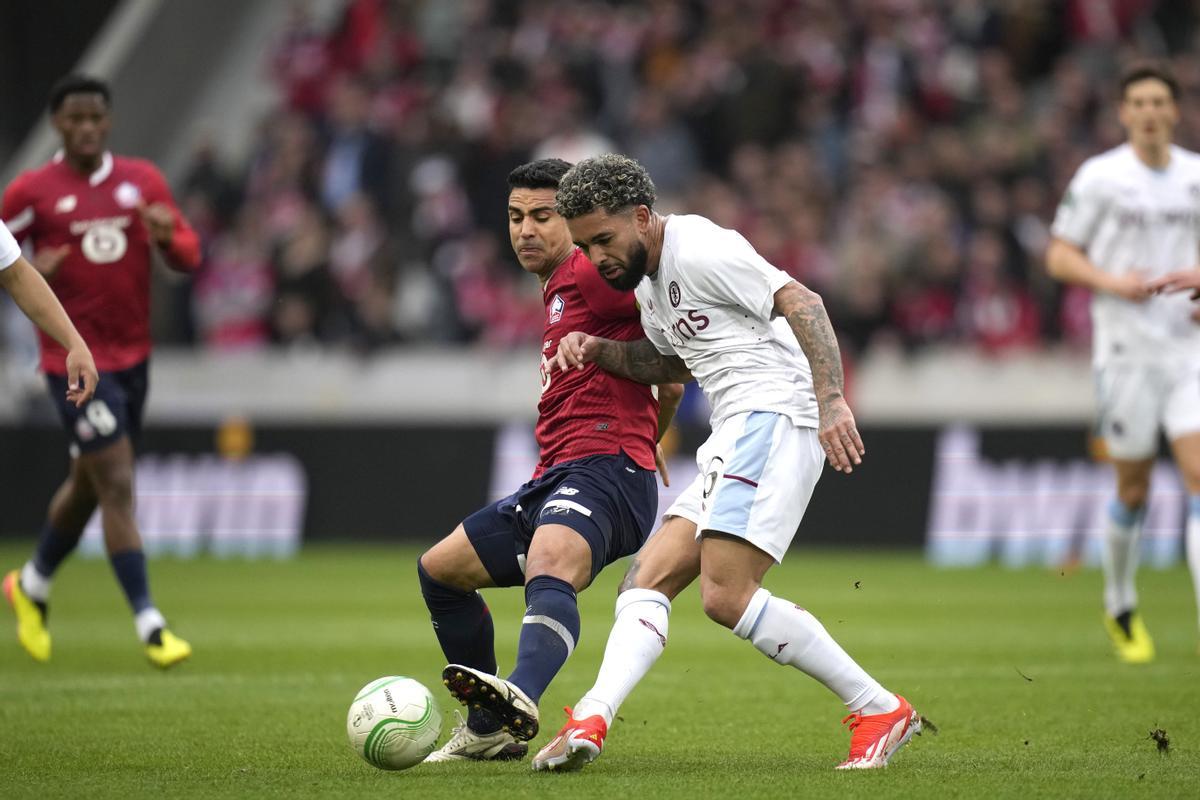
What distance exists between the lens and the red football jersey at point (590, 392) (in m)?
6.36

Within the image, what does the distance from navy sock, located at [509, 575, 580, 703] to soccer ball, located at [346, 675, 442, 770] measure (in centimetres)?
36

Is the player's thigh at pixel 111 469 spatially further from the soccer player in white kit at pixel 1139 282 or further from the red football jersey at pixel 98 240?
the soccer player in white kit at pixel 1139 282

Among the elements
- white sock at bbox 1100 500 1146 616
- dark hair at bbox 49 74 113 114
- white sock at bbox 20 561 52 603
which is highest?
dark hair at bbox 49 74 113 114

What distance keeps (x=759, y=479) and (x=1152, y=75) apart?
4.06 metres

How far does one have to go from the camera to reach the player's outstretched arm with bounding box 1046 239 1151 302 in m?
8.54

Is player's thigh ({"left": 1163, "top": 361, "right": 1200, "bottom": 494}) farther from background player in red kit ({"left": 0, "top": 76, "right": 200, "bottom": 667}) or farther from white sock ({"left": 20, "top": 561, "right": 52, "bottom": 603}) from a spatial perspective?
white sock ({"left": 20, "top": 561, "right": 52, "bottom": 603})

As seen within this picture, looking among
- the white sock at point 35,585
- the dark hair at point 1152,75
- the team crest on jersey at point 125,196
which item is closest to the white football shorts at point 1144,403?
the dark hair at point 1152,75

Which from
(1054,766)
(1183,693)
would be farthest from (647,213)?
(1183,693)

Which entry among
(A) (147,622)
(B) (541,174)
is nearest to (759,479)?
(B) (541,174)

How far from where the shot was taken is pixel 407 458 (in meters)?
17.4

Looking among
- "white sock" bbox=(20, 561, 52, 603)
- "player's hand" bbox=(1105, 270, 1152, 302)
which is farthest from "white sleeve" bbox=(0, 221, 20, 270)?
"player's hand" bbox=(1105, 270, 1152, 302)

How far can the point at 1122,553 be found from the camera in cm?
904

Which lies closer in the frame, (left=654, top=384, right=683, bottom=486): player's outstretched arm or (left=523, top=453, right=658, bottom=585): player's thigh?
(left=523, top=453, right=658, bottom=585): player's thigh

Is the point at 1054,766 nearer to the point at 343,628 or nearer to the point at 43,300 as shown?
the point at 43,300
